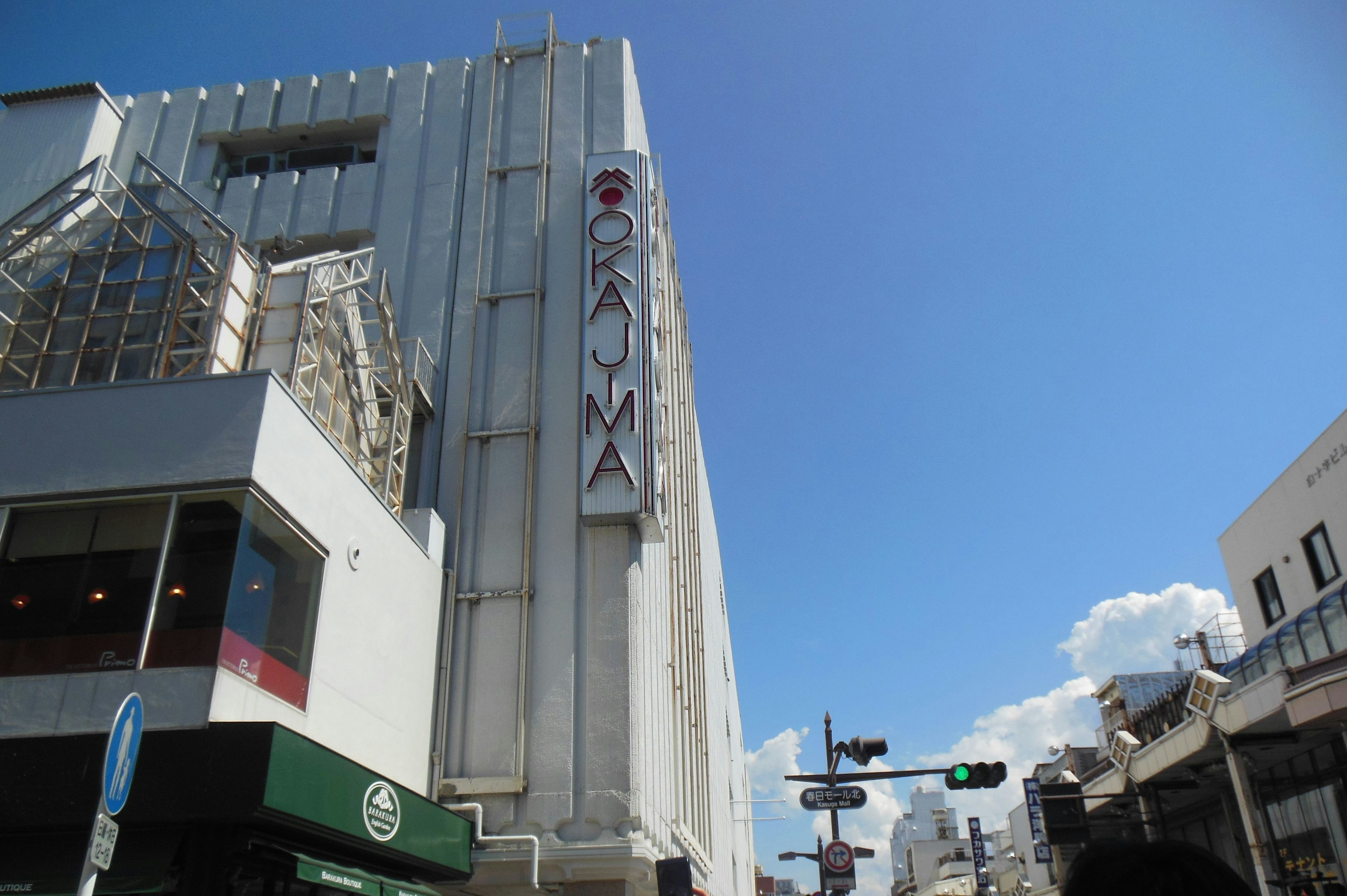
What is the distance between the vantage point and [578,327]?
1995 cm

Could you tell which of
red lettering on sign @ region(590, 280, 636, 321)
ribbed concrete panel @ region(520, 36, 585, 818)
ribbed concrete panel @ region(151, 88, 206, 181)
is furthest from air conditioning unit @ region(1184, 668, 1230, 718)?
ribbed concrete panel @ region(151, 88, 206, 181)

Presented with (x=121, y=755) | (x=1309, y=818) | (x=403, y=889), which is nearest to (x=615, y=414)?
(x=403, y=889)

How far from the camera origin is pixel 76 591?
10961 millimetres

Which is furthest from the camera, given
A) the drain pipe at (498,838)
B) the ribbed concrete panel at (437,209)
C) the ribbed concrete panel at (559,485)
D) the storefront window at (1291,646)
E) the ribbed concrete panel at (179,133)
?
the storefront window at (1291,646)

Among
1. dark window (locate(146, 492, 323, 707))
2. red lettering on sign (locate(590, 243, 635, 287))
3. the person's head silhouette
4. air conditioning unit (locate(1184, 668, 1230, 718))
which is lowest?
the person's head silhouette

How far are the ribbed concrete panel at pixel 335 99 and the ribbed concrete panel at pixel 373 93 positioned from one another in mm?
189

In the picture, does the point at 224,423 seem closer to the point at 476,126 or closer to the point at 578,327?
the point at 578,327

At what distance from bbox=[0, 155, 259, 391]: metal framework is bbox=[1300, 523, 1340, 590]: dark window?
28754mm

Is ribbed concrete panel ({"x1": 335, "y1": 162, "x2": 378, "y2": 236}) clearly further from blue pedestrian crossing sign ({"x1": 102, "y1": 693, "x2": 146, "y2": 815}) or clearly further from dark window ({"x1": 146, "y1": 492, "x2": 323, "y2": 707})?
Result: blue pedestrian crossing sign ({"x1": 102, "y1": 693, "x2": 146, "y2": 815})

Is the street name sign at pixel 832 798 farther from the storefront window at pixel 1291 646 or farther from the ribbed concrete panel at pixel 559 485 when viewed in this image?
the storefront window at pixel 1291 646

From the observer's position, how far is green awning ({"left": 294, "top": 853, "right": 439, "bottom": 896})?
10.3 meters

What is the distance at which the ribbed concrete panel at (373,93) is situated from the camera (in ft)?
79.7

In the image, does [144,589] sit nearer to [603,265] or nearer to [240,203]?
[603,265]

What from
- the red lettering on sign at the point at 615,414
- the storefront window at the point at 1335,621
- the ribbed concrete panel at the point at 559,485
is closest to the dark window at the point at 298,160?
the ribbed concrete panel at the point at 559,485
